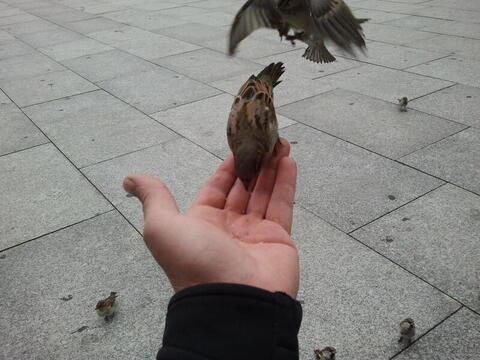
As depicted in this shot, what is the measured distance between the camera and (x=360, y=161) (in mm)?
6352

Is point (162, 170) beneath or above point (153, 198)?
beneath

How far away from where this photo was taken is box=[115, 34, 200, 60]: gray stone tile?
11.3 metres

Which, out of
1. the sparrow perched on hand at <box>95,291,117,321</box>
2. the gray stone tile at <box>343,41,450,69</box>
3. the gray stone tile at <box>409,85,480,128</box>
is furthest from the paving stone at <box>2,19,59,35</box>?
the sparrow perched on hand at <box>95,291,117,321</box>

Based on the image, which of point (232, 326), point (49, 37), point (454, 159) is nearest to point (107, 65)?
point (49, 37)

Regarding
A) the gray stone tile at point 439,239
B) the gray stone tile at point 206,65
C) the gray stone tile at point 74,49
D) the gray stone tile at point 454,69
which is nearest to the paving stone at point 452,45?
the gray stone tile at point 454,69

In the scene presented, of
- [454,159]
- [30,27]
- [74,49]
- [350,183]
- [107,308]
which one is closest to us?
[107,308]

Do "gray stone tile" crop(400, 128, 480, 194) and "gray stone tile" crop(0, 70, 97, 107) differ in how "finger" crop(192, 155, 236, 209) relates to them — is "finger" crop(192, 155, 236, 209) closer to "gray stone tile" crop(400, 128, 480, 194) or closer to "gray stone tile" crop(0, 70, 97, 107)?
"gray stone tile" crop(400, 128, 480, 194)

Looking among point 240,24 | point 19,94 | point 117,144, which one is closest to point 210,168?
point 117,144

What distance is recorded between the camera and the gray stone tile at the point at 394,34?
448 inches

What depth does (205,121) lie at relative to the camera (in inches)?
306

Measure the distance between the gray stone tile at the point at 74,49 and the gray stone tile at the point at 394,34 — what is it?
20.4 feet

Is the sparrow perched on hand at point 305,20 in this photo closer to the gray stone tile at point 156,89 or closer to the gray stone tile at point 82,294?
the gray stone tile at point 82,294

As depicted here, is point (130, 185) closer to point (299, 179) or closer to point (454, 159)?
point (299, 179)

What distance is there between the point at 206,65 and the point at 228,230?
763 centimetres
